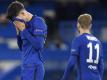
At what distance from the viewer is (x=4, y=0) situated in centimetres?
1656

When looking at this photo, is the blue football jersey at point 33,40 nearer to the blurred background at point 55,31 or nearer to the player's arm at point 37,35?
the player's arm at point 37,35

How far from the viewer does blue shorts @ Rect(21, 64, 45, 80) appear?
311 inches

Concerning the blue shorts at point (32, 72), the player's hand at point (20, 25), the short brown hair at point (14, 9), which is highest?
the short brown hair at point (14, 9)

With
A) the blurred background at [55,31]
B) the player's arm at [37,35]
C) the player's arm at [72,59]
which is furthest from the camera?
the blurred background at [55,31]

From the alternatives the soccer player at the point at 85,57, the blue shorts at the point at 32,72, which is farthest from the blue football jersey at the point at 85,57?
the blue shorts at the point at 32,72

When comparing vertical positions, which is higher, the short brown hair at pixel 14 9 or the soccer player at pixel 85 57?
the short brown hair at pixel 14 9

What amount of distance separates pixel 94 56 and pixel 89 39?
246 mm

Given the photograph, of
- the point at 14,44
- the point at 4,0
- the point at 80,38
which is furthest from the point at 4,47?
the point at 80,38

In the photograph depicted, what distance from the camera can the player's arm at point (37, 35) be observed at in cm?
788

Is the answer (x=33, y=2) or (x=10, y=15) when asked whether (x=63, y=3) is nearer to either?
(x=33, y=2)

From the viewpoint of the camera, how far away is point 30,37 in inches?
311

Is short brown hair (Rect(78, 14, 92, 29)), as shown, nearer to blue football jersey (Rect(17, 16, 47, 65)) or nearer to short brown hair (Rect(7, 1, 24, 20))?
blue football jersey (Rect(17, 16, 47, 65))

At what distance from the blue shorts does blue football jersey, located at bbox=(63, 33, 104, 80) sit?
44 centimetres

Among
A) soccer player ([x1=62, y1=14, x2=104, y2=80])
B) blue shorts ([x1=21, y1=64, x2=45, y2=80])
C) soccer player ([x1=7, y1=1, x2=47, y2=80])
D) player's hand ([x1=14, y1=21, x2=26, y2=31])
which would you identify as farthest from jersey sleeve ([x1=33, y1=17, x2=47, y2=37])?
soccer player ([x1=62, y1=14, x2=104, y2=80])
